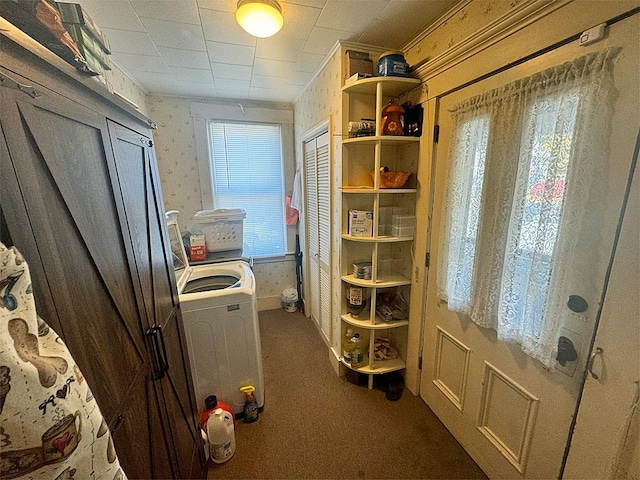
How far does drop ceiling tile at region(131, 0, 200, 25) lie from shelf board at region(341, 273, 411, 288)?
69.0 inches

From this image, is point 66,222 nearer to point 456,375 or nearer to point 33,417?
point 33,417

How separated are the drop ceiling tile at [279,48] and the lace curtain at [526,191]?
1.09m

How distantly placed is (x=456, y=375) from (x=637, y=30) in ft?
5.28

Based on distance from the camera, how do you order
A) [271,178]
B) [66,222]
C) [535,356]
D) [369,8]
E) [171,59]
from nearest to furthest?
[66,222], [535,356], [369,8], [171,59], [271,178]

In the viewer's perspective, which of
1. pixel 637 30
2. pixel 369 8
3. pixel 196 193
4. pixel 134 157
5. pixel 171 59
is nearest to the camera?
pixel 637 30

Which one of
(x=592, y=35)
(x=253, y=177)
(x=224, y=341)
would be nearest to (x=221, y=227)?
(x=253, y=177)

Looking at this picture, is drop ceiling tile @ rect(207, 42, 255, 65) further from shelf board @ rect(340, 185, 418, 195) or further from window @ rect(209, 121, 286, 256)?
shelf board @ rect(340, 185, 418, 195)

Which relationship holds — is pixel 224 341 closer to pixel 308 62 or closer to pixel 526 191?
pixel 526 191

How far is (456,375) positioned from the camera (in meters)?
1.54

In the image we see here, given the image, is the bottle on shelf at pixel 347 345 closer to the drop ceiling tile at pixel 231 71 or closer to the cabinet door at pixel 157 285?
the cabinet door at pixel 157 285

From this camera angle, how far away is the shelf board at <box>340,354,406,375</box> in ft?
6.30

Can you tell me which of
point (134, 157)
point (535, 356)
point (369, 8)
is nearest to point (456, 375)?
point (535, 356)

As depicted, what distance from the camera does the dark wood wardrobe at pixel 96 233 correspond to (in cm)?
45

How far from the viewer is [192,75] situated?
213cm
